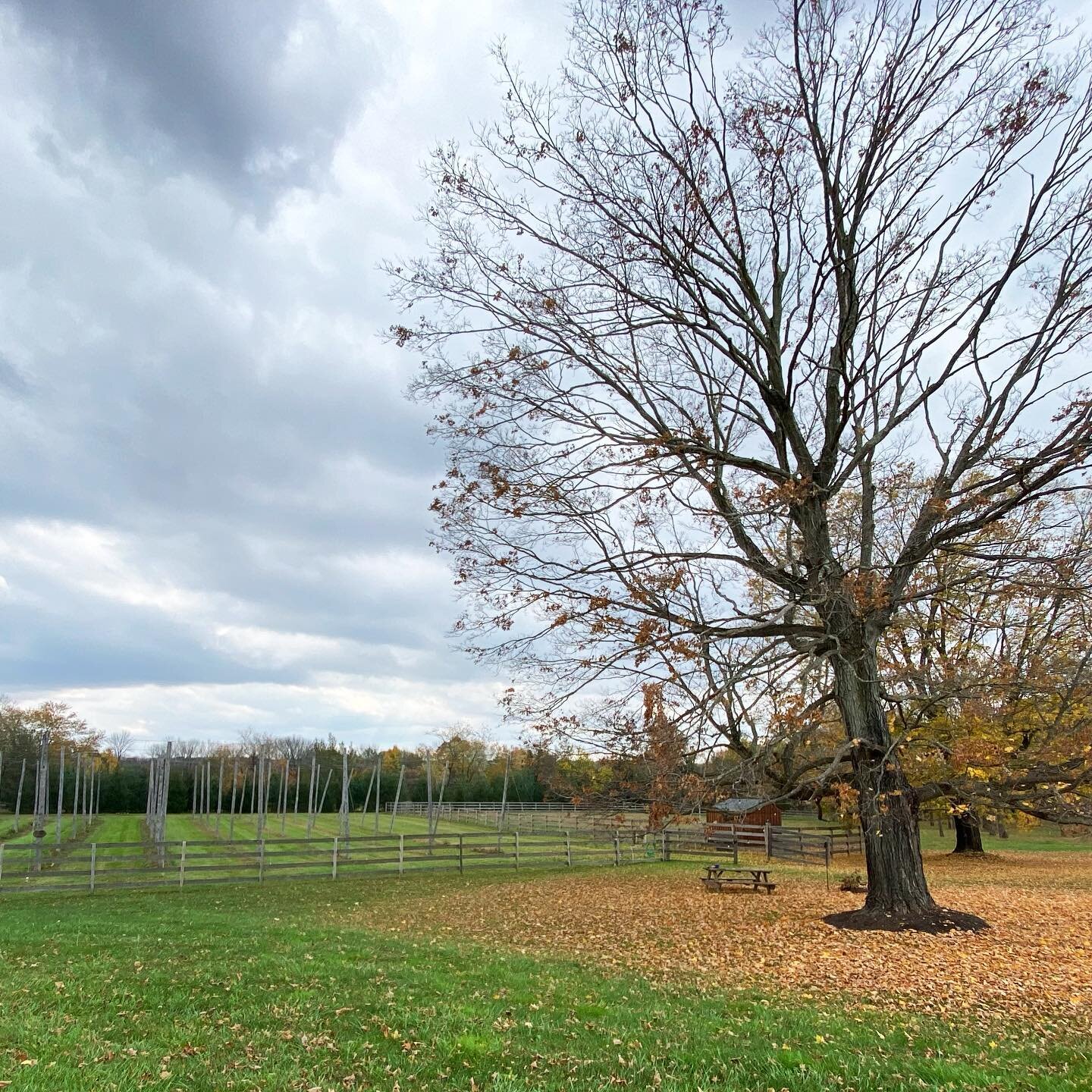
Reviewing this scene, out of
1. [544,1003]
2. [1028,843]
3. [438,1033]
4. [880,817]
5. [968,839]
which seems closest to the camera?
[438,1033]

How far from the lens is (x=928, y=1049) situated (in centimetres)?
554

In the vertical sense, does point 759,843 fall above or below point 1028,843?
above

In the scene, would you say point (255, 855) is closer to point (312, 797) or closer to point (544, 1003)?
point (544, 1003)

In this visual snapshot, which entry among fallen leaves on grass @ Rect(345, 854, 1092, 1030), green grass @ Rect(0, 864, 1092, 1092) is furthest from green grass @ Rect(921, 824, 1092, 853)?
green grass @ Rect(0, 864, 1092, 1092)

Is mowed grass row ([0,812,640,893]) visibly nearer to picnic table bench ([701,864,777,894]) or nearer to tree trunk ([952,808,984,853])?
picnic table bench ([701,864,777,894])

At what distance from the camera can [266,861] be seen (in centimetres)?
2133

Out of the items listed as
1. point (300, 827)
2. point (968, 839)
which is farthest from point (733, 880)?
point (300, 827)

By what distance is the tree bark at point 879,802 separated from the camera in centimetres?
1043

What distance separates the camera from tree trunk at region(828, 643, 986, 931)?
10312 millimetres

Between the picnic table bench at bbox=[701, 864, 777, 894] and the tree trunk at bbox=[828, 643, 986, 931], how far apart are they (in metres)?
5.14

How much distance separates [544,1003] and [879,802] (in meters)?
5.79

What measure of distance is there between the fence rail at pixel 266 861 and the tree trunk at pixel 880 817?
39.8ft

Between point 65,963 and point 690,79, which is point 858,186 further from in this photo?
point 65,963

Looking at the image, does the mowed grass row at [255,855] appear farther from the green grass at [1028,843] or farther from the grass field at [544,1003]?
the green grass at [1028,843]
